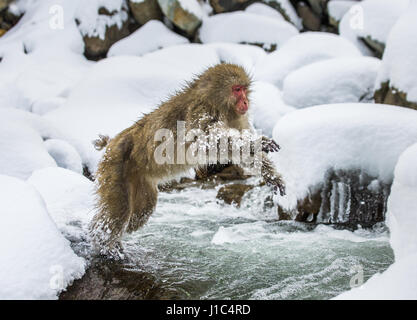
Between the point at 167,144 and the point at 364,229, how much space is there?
7.51ft

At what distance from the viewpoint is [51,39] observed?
1330 cm

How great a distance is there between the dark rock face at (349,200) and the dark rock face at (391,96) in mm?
1247

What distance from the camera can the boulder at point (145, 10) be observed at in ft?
41.1

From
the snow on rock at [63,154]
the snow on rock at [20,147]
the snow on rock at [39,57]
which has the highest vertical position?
the snow on rock at [20,147]

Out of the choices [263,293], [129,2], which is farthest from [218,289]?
[129,2]

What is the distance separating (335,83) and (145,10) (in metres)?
7.77

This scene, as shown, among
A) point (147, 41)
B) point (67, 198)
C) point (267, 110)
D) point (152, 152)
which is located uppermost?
point (152, 152)

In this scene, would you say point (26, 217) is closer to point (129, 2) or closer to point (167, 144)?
point (167, 144)

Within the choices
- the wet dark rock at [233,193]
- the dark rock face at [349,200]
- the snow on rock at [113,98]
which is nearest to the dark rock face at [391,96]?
the dark rock face at [349,200]

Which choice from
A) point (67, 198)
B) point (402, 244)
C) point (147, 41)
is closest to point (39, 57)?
point (147, 41)

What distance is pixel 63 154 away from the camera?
6020 millimetres

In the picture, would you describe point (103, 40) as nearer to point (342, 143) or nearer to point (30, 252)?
point (342, 143)

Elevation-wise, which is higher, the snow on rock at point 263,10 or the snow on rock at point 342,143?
the snow on rock at point 342,143

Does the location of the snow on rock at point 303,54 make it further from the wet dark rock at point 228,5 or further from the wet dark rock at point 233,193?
the wet dark rock at point 228,5
